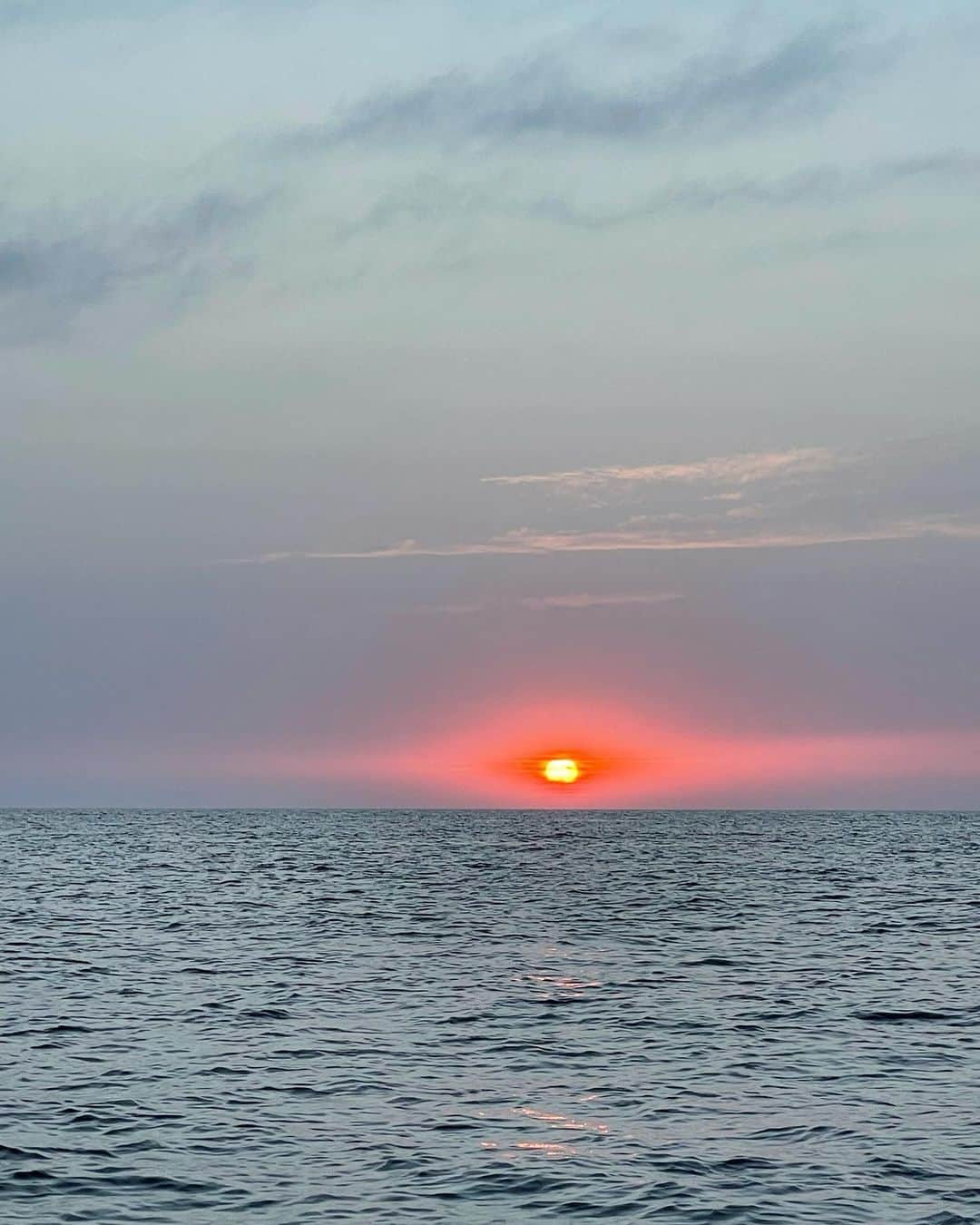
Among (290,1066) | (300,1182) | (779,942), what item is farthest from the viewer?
(779,942)

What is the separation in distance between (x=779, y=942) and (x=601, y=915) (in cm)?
1105

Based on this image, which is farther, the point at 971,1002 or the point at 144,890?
the point at 144,890

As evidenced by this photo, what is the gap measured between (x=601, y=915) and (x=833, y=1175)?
36.4m

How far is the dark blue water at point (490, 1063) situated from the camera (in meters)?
19.0

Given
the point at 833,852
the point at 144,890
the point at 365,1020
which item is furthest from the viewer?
the point at 833,852

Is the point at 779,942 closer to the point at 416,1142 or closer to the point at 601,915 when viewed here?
the point at 601,915

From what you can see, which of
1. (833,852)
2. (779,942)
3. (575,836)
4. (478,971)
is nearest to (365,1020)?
(478,971)

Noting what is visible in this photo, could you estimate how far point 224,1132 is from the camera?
72.0 feet

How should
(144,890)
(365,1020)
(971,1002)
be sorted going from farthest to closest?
(144,890) → (971,1002) → (365,1020)

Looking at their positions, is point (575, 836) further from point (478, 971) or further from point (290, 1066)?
point (290, 1066)

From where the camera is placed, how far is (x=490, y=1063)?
89.4 ft

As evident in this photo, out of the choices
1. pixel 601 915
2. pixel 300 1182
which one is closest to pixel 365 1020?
pixel 300 1182

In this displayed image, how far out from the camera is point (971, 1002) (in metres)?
33.8

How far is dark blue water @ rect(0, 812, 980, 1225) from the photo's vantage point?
62.5 feet
